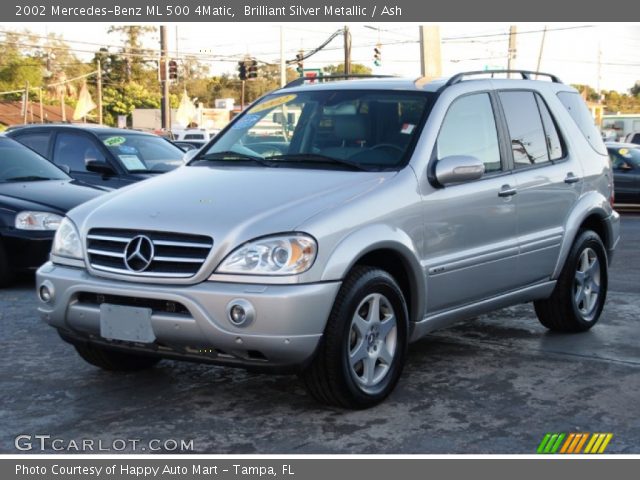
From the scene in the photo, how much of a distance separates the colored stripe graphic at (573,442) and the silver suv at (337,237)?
925 millimetres

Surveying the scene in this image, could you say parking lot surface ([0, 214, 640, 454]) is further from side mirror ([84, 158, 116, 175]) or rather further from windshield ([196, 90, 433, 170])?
side mirror ([84, 158, 116, 175])

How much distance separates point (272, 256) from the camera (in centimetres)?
460

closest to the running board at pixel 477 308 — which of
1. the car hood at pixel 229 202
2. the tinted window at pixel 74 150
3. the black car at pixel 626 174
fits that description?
the car hood at pixel 229 202

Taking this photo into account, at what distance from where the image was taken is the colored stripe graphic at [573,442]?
4438 mm

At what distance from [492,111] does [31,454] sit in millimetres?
3521

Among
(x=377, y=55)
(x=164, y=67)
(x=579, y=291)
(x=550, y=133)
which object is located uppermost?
(x=377, y=55)

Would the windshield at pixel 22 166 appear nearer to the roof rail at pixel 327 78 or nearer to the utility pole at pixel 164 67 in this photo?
the roof rail at pixel 327 78

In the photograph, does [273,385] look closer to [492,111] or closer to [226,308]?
[226,308]

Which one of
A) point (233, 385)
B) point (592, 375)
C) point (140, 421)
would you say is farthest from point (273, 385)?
point (592, 375)

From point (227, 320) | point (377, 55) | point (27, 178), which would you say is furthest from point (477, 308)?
point (377, 55)

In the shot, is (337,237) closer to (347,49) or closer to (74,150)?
(74,150)

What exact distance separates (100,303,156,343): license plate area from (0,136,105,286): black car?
12.8ft

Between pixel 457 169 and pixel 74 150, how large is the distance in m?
7.29

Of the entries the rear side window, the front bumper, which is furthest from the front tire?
the rear side window
